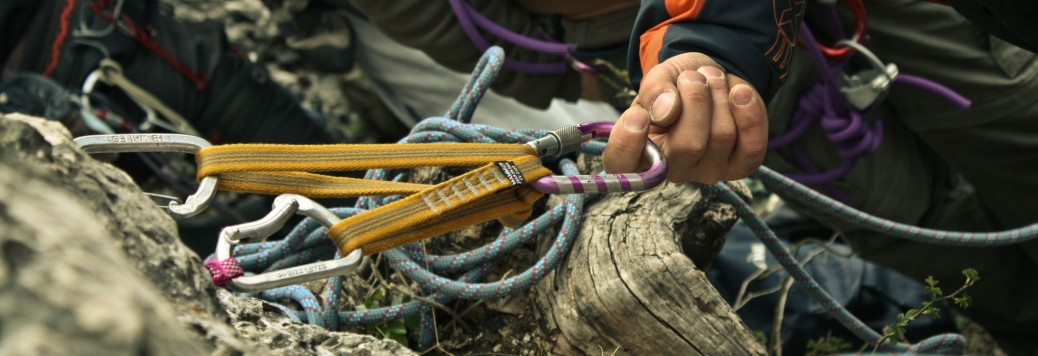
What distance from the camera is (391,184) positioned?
49.0 inches

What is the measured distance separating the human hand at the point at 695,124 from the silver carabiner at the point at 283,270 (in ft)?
1.18

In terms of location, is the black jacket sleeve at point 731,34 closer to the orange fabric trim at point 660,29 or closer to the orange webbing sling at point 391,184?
the orange fabric trim at point 660,29

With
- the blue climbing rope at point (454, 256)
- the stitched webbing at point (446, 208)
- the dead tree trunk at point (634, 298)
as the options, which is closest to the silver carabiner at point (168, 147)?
the stitched webbing at point (446, 208)

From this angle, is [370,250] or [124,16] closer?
[370,250]

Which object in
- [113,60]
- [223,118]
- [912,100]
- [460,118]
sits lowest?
[912,100]

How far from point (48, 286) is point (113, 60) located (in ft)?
9.22

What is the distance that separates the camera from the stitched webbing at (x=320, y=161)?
1.12 meters

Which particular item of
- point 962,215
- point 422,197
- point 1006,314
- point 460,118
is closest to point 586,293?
point 422,197

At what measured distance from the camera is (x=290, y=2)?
130 inches

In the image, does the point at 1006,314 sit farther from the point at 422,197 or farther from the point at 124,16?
the point at 124,16

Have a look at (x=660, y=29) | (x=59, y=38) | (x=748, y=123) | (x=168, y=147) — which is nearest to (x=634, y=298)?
(x=748, y=123)

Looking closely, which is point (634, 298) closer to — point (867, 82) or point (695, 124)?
point (695, 124)

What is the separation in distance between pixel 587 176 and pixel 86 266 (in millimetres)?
768

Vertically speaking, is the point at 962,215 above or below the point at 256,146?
below
